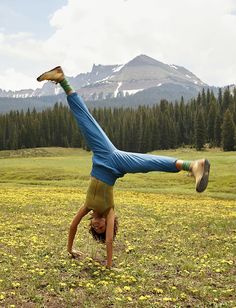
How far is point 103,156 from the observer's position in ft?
38.2

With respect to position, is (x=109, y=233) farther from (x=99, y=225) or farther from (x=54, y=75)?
(x=54, y=75)

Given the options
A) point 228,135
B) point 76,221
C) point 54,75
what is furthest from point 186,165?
point 228,135

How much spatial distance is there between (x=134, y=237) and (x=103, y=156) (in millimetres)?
7014

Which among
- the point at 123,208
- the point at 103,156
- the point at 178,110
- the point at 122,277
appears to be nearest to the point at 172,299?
the point at 122,277

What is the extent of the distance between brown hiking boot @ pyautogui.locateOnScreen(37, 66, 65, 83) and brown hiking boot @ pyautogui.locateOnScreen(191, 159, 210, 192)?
14.3ft

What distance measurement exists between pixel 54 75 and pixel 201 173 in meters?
4.78

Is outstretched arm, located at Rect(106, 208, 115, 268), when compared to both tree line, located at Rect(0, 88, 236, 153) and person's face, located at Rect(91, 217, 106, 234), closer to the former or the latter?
person's face, located at Rect(91, 217, 106, 234)

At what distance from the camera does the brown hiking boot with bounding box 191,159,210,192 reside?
31.5 feet

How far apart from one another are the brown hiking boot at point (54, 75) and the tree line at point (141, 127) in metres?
118

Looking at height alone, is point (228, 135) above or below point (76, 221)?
above

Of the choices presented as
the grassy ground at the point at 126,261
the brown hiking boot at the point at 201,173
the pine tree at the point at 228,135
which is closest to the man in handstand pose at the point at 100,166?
the grassy ground at the point at 126,261

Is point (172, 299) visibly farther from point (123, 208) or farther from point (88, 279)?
point (123, 208)

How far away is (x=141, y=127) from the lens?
506 feet

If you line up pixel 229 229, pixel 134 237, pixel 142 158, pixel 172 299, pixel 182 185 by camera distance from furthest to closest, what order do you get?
1. pixel 182 185
2. pixel 229 229
3. pixel 134 237
4. pixel 142 158
5. pixel 172 299
